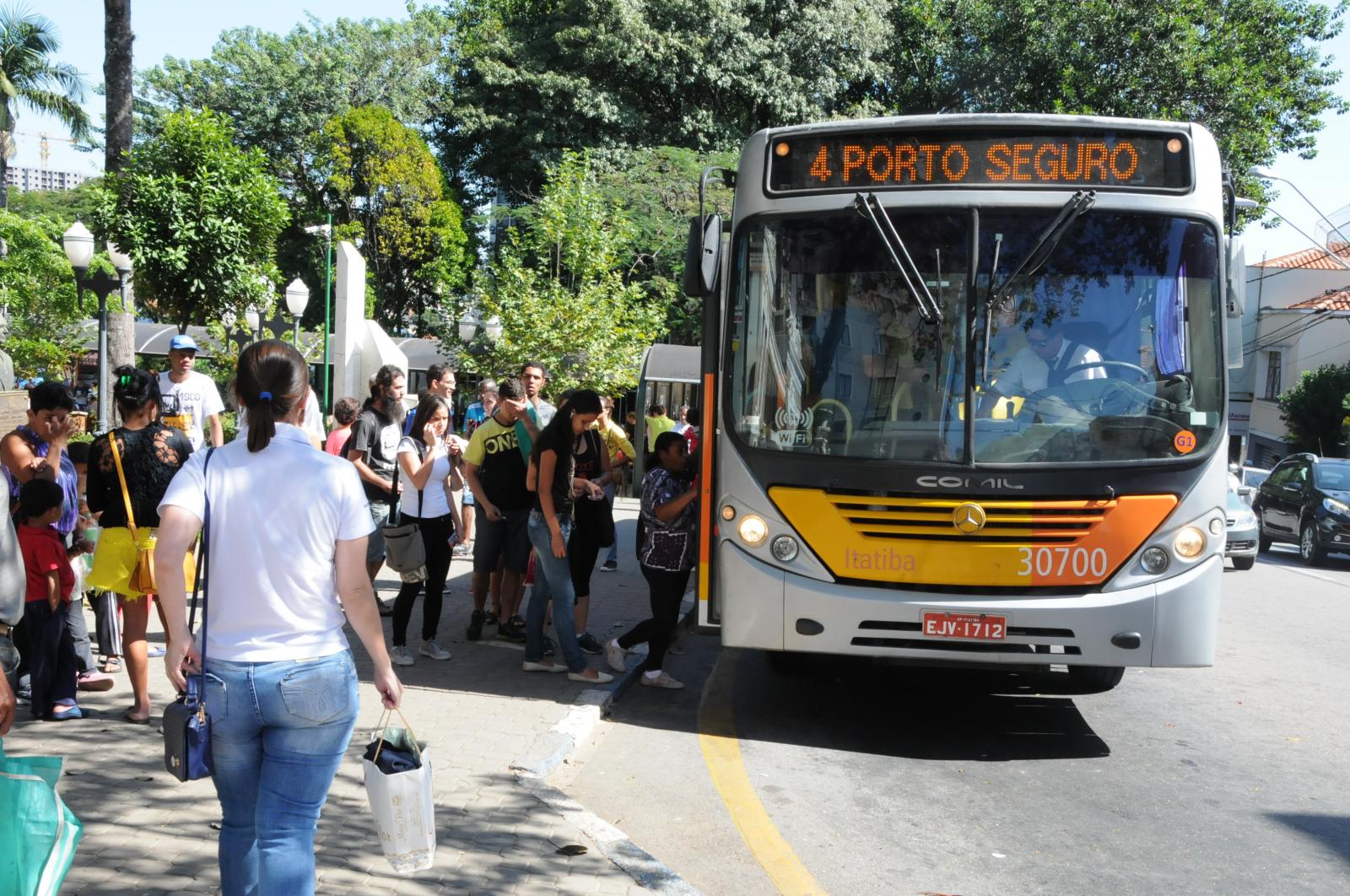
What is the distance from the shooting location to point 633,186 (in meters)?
32.1

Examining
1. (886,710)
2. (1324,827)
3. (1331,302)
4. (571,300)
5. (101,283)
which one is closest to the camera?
(1324,827)

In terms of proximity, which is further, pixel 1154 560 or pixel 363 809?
pixel 1154 560

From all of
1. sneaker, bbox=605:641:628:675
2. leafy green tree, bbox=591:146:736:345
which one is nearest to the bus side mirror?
sneaker, bbox=605:641:628:675

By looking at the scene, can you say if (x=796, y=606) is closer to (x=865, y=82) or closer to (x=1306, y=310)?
(x=865, y=82)

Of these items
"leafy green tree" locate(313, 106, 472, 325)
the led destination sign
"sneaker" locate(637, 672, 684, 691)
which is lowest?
"sneaker" locate(637, 672, 684, 691)

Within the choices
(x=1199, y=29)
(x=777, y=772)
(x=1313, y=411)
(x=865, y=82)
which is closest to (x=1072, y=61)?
(x=1199, y=29)

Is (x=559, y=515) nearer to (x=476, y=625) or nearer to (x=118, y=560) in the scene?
(x=476, y=625)

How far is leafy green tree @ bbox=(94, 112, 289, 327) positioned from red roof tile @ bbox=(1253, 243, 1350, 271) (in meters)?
46.7

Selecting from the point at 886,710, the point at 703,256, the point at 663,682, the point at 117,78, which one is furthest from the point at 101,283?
the point at 886,710

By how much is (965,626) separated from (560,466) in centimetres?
256

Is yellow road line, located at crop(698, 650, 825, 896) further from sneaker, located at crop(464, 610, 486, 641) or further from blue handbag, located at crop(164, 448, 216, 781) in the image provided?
blue handbag, located at crop(164, 448, 216, 781)

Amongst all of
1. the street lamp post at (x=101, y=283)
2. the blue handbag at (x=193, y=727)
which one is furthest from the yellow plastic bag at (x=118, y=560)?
the street lamp post at (x=101, y=283)

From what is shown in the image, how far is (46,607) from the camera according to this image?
6129 millimetres

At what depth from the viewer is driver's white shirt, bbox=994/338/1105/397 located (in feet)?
21.9
